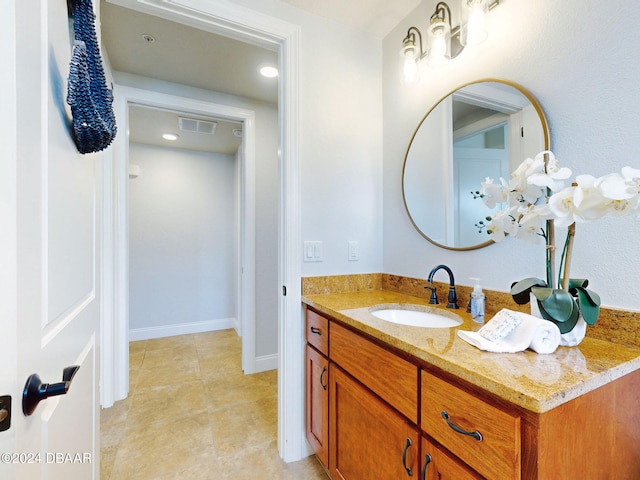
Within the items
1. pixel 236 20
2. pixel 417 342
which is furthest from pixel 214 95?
pixel 417 342

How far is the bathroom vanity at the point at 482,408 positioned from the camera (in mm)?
604

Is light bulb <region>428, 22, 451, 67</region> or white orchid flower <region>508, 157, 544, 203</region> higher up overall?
light bulb <region>428, 22, 451, 67</region>

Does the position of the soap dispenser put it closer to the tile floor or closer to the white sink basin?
the white sink basin

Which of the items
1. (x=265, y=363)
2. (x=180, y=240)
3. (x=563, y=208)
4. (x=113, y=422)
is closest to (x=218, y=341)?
(x=265, y=363)

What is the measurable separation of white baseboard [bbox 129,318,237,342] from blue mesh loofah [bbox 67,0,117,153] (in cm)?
324

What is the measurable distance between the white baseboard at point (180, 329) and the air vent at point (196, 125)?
231 cm

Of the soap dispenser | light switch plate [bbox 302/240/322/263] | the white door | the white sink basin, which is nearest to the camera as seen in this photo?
the white door

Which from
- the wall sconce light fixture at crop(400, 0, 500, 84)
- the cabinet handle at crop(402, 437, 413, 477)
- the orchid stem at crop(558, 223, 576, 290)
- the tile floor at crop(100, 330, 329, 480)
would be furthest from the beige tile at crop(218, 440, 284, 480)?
the wall sconce light fixture at crop(400, 0, 500, 84)

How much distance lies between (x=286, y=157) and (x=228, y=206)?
262 cm

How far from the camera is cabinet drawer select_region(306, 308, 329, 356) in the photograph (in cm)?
138

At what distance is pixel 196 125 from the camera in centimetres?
294

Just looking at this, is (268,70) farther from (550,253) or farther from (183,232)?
(183,232)

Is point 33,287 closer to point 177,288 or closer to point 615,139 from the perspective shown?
point 615,139

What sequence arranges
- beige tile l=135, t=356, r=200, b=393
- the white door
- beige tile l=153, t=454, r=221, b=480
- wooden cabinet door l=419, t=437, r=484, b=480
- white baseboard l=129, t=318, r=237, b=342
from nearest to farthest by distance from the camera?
the white door, wooden cabinet door l=419, t=437, r=484, b=480, beige tile l=153, t=454, r=221, b=480, beige tile l=135, t=356, r=200, b=393, white baseboard l=129, t=318, r=237, b=342
